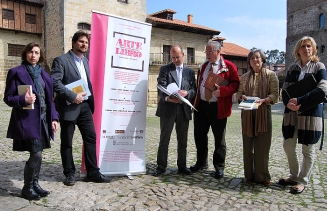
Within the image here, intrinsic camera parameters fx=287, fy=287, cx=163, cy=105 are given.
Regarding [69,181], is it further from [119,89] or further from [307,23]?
[307,23]

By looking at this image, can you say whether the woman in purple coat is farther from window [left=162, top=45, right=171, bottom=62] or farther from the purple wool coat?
window [left=162, top=45, right=171, bottom=62]

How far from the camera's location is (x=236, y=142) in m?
7.87

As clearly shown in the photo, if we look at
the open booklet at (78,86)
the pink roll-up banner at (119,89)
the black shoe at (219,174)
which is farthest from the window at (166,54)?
the open booklet at (78,86)

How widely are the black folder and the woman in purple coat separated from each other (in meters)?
3.00

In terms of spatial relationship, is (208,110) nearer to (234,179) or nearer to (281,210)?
(234,179)

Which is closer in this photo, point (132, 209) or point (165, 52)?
point (132, 209)

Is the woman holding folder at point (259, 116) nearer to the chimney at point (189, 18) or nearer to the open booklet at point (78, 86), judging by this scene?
the open booklet at point (78, 86)

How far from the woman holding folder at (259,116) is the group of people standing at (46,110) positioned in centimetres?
211

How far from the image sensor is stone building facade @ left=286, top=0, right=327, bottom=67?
33750 millimetres

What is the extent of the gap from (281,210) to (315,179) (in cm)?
161

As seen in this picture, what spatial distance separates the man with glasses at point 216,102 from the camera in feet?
14.1

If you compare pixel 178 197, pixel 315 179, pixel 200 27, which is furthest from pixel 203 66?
pixel 200 27

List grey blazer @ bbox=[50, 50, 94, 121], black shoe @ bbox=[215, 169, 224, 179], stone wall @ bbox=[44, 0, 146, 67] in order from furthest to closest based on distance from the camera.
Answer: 1. stone wall @ bbox=[44, 0, 146, 67]
2. black shoe @ bbox=[215, 169, 224, 179]
3. grey blazer @ bbox=[50, 50, 94, 121]

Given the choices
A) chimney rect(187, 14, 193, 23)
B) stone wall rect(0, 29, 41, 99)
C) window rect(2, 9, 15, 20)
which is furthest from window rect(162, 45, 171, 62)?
window rect(2, 9, 15, 20)
